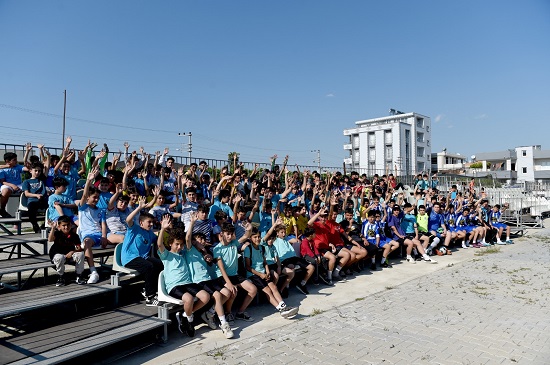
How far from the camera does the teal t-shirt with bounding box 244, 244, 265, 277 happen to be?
6.45 meters

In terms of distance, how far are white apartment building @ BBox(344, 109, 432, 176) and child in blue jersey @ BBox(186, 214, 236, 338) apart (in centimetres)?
6925

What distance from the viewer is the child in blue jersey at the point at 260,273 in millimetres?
6173

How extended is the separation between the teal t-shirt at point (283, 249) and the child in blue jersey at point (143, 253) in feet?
7.34

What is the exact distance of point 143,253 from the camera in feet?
19.4

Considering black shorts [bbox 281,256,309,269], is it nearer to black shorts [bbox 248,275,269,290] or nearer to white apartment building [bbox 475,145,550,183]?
black shorts [bbox 248,275,269,290]

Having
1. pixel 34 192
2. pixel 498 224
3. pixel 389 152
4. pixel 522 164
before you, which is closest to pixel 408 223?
pixel 498 224

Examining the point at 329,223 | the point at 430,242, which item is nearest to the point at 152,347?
the point at 329,223

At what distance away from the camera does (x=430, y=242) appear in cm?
1175

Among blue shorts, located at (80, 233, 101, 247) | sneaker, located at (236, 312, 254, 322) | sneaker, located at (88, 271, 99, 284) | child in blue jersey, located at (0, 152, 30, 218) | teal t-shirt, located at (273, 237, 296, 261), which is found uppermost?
child in blue jersey, located at (0, 152, 30, 218)

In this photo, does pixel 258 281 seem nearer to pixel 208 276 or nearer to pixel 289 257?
pixel 208 276

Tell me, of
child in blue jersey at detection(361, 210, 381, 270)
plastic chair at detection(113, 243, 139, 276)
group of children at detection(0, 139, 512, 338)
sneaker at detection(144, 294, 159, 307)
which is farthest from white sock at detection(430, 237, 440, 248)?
plastic chair at detection(113, 243, 139, 276)

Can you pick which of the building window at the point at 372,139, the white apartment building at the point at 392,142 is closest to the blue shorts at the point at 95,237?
the white apartment building at the point at 392,142

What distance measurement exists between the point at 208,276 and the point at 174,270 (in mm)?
515

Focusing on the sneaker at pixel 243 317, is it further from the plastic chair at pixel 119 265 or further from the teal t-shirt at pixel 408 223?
the teal t-shirt at pixel 408 223
